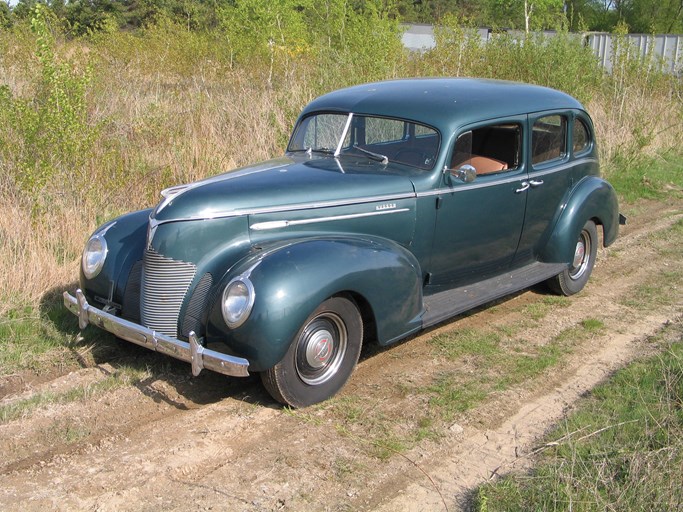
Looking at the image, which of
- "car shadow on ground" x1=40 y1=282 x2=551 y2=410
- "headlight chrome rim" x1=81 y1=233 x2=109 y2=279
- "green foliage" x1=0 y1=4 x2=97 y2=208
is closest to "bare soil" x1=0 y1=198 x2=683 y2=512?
"car shadow on ground" x1=40 y1=282 x2=551 y2=410

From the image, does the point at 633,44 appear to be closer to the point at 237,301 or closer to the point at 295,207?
the point at 295,207

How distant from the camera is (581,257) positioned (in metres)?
6.77

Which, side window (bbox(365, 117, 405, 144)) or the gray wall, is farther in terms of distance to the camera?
the gray wall

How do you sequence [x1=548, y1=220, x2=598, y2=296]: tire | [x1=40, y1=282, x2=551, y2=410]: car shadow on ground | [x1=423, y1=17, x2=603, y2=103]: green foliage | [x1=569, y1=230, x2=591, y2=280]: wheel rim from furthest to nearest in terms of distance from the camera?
[x1=423, y1=17, x2=603, y2=103]: green foliage < [x1=569, y1=230, x2=591, y2=280]: wheel rim < [x1=548, y1=220, x2=598, y2=296]: tire < [x1=40, y1=282, x2=551, y2=410]: car shadow on ground

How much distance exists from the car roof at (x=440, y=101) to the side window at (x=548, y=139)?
0.44ft

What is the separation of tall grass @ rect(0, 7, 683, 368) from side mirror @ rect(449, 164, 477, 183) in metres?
3.29

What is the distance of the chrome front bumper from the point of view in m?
3.91

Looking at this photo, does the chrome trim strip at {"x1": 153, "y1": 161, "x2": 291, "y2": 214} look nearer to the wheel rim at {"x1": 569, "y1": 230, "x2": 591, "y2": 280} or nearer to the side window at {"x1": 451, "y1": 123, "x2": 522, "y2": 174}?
the side window at {"x1": 451, "y1": 123, "x2": 522, "y2": 174}

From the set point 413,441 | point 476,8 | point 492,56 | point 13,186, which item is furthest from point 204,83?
point 476,8

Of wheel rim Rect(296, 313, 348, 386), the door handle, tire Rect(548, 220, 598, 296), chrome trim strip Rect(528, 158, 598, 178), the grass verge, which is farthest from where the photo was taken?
tire Rect(548, 220, 598, 296)

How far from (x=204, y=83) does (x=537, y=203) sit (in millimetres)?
8308

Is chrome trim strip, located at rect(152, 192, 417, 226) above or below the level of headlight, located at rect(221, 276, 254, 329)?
above

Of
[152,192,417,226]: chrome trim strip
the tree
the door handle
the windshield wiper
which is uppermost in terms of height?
the tree

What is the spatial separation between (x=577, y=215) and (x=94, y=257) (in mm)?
4024
